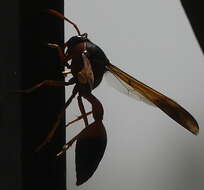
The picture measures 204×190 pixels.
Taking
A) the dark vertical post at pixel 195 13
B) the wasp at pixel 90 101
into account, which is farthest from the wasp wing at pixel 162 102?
the dark vertical post at pixel 195 13

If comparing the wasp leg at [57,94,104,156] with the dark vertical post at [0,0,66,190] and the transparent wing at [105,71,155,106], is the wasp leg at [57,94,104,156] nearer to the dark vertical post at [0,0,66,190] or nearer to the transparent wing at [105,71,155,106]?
the transparent wing at [105,71,155,106]

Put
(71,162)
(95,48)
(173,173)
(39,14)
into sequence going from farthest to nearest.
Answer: (173,173), (71,162), (95,48), (39,14)

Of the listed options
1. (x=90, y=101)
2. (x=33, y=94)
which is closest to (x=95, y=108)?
(x=90, y=101)

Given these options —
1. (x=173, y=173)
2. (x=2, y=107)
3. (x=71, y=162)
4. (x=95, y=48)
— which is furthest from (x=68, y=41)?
(x=173, y=173)

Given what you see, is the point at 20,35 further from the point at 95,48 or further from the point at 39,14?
the point at 95,48

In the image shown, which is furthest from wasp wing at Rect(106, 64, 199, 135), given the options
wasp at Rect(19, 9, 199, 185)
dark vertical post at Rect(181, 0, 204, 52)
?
dark vertical post at Rect(181, 0, 204, 52)

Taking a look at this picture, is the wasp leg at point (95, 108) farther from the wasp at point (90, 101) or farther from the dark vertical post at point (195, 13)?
the dark vertical post at point (195, 13)

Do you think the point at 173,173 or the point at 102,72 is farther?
the point at 173,173
